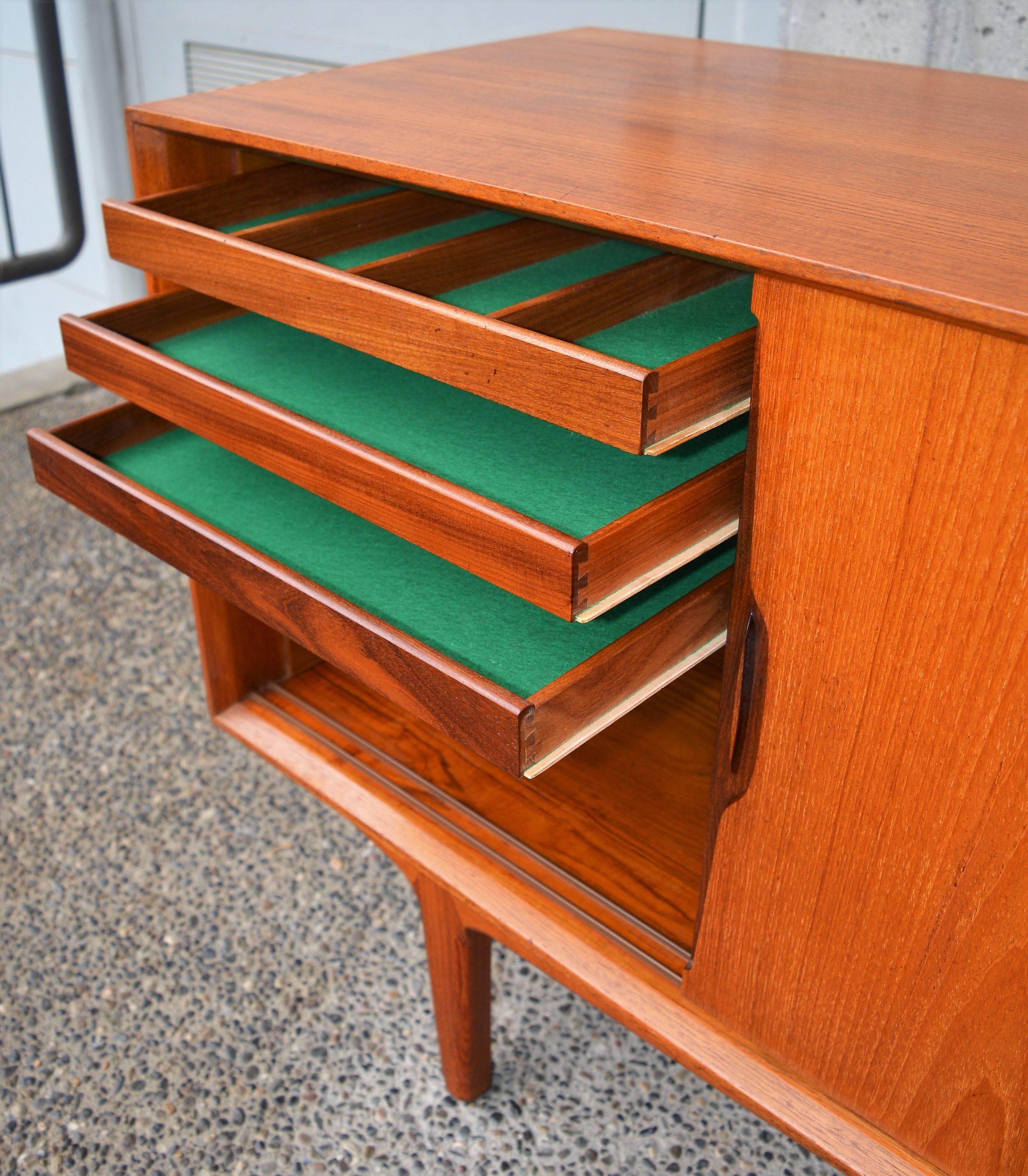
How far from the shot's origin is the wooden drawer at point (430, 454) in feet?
1.86

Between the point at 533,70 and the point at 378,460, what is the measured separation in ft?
1.48

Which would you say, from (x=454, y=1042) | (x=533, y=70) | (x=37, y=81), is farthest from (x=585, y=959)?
(x=37, y=81)

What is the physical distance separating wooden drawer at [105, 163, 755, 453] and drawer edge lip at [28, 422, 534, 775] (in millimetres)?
146

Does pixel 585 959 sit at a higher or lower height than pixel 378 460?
lower

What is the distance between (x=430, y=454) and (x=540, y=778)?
33 centimetres

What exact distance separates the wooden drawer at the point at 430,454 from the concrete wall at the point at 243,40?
539 mm

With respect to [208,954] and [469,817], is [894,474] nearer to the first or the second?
[469,817]

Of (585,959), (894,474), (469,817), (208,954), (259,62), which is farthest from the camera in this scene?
(259,62)

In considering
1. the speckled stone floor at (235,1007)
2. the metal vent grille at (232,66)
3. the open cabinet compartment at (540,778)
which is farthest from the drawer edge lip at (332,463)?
the metal vent grille at (232,66)

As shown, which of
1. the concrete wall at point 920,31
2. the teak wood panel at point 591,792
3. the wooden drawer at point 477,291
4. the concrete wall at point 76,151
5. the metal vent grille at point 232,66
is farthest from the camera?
the concrete wall at point 76,151

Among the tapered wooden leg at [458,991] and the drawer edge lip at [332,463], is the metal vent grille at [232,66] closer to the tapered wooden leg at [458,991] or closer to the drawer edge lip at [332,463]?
the drawer edge lip at [332,463]

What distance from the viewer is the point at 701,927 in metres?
0.70

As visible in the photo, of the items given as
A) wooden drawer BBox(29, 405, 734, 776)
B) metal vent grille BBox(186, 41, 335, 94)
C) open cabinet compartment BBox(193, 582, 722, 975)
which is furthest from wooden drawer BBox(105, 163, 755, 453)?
metal vent grille BBox(186, 41, 335, 94)

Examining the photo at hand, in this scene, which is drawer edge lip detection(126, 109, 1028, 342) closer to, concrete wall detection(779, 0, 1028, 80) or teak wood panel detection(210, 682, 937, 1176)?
teak wood panel detection(210, 682, 937, 1176)
